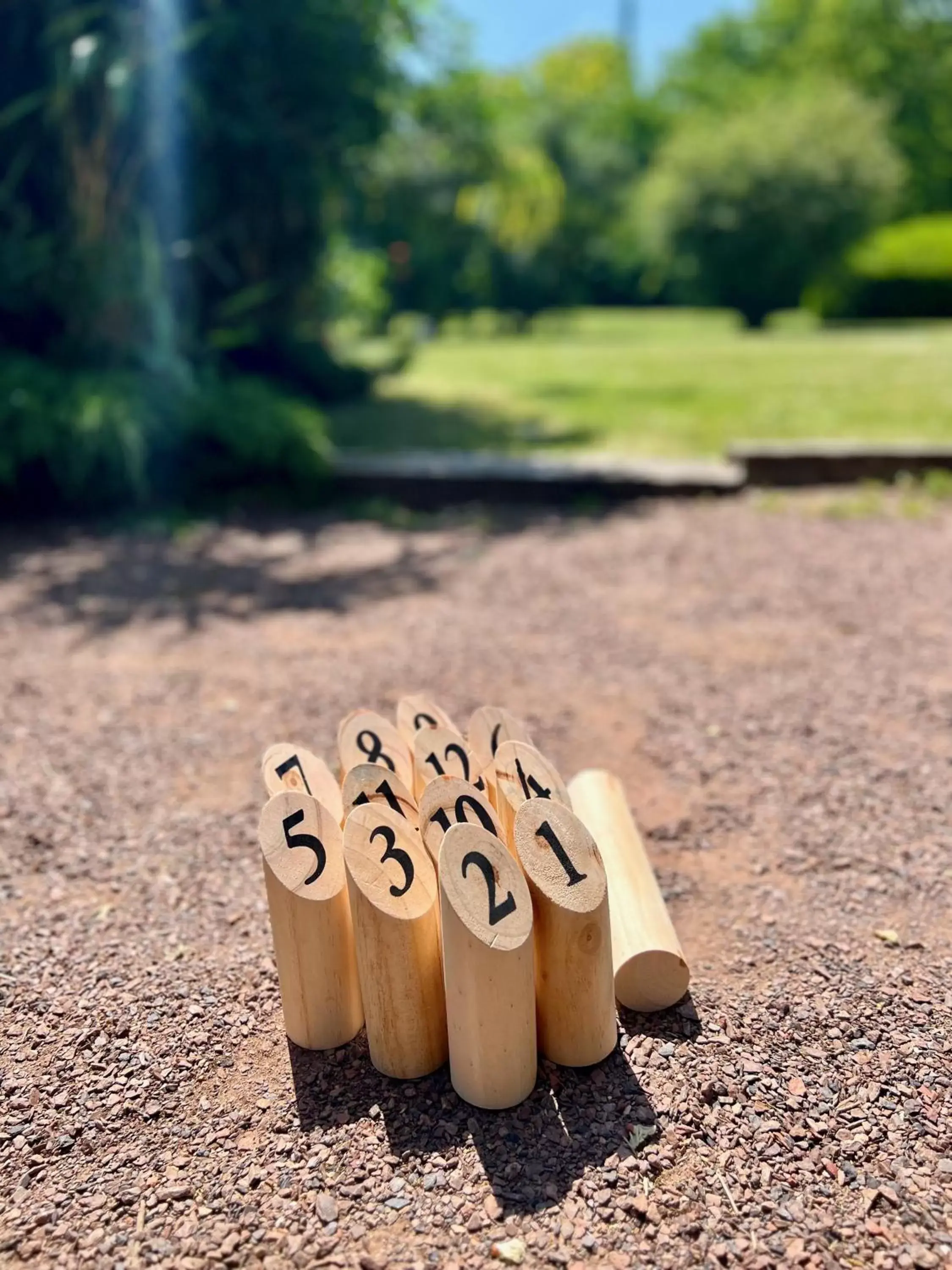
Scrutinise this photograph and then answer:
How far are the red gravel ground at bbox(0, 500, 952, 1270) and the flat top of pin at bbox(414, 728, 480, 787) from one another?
2.03 ft

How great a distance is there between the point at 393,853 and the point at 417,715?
2.08 ft

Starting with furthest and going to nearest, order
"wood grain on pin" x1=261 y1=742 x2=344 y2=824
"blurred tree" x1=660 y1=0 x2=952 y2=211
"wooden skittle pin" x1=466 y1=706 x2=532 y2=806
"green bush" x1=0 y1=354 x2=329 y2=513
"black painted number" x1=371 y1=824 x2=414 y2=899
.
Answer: "blurred tree" x1=660 y1=0 x2=952 y2=211 → "green bush" x1=0 y1=354 x2=329 y2=513 → "wooden skittle pin" x1=466 y1=706 x2=532 y2=806 → "wood grain on pin" x1=261 y1=742 x2=344 y2=824 → "black painted number" x1=371 y1=824 x2=414 y2=899

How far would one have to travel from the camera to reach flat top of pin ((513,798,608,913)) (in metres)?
2.06

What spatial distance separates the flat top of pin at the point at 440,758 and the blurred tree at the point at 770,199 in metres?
20.5

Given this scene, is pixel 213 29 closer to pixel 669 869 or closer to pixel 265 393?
pixel 265 393

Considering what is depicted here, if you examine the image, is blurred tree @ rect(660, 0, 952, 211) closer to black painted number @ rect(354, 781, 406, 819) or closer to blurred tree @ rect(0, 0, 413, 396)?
blurred tree @ rect(0, 0, 413, 396)

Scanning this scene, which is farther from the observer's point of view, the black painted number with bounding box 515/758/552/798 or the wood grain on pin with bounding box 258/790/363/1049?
the black painted number with bounding box 515/758/552/798

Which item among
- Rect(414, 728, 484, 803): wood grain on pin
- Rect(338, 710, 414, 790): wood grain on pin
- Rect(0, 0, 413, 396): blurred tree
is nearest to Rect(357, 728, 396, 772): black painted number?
Rect(338, 710, 414, 790): wood grain on pin

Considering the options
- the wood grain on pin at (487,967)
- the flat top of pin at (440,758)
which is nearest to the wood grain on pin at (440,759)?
the flat top of pin at (440,758)

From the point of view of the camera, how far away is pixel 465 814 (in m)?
2.21

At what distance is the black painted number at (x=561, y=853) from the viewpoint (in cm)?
209

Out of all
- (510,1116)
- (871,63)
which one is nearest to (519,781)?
(510,1116)

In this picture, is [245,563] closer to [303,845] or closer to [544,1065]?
[303,845]

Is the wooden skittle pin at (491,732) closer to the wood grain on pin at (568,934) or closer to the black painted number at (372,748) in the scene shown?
the black painted number at (372,748)
